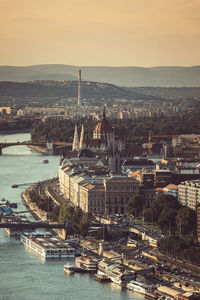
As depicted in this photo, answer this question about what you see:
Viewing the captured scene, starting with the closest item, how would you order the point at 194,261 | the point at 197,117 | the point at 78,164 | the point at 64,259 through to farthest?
the point at 194,261, the point at 64,259, the point at 78,164, the point at 197,117

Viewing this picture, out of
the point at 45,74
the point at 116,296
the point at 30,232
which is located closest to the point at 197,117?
the point at 30,232

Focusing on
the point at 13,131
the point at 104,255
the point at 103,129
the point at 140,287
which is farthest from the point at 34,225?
the point at 13,131

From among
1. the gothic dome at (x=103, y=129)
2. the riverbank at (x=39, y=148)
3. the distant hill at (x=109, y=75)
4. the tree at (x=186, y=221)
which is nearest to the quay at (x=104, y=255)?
the tree at (x=186, y=221)

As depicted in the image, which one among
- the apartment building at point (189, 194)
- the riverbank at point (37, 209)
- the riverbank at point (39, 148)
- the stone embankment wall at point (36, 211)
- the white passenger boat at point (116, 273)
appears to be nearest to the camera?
the white passenger boat at point (116, 273)

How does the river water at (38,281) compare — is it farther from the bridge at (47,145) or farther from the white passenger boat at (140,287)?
the bridge at (47,145)

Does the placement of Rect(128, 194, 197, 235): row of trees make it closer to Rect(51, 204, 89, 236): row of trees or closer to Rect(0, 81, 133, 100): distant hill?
Rect(51, 204, 89, 236): row of trees

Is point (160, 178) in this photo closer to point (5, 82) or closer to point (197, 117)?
point (197, 117)
